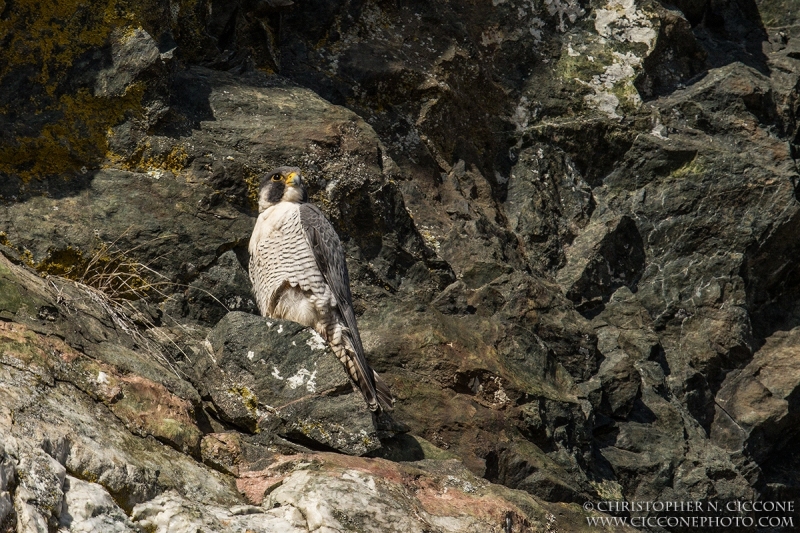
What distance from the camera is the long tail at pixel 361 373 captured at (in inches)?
183

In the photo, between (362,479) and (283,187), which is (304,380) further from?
(283,187)

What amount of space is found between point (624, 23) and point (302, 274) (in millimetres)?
4474

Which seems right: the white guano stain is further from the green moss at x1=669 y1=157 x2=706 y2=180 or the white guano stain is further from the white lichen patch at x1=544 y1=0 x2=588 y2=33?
the white lichen patch at x1=544 y1=0 x2=588 y2=33

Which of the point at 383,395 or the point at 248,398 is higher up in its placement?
the point at 248,398

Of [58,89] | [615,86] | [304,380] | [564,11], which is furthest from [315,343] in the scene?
[564,11]

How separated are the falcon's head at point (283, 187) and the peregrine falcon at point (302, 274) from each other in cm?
10

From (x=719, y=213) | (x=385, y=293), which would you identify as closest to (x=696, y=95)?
(x=719, y=213)

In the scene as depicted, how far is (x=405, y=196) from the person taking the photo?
265 inches

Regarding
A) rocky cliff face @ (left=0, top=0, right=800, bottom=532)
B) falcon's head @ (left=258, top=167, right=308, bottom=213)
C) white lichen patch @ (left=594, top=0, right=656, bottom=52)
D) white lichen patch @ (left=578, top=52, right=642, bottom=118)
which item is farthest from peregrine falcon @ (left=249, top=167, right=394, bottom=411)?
white lichen patch @ (left=594, top=0, right=656, bottom=52)

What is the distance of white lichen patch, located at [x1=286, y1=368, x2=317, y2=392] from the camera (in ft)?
14.4

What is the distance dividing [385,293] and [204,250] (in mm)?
1287

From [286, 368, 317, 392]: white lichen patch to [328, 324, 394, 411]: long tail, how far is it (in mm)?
275

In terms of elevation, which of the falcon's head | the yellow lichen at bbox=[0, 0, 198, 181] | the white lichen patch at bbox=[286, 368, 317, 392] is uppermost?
the yellow lichen at bbox=[0, 0, 198, 181]

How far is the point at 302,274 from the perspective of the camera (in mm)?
5219
